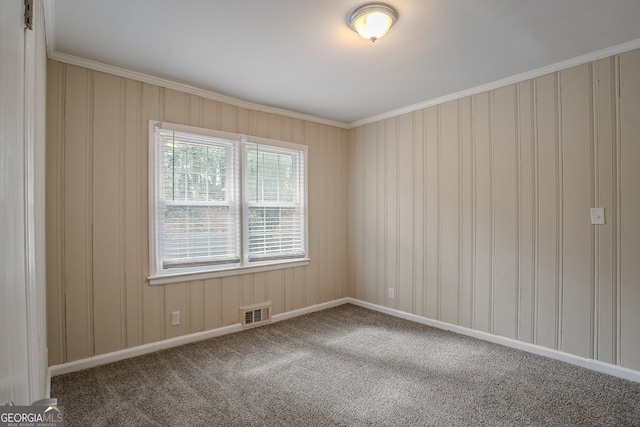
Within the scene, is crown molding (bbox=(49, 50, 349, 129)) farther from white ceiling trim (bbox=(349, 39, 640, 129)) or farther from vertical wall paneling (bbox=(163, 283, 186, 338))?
vertical wall paneling (bbox=(163, 283, 186, 338))

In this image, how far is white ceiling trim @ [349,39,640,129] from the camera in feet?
8.16

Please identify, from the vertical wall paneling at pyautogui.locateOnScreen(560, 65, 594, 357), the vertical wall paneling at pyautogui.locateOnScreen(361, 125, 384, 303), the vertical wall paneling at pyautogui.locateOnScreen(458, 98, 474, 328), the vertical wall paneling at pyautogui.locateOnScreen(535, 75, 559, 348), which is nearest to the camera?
the vertical wall paneling at pyautogui.locateOnScreen(560, 65, 594, 357)

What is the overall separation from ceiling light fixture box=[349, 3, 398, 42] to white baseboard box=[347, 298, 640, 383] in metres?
2.93

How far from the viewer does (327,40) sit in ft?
7.89

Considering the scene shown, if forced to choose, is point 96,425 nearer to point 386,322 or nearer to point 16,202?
point 16,202

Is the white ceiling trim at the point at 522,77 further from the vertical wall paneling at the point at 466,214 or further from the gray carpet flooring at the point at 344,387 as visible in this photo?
the gray carpet flooring at the point at 344,387

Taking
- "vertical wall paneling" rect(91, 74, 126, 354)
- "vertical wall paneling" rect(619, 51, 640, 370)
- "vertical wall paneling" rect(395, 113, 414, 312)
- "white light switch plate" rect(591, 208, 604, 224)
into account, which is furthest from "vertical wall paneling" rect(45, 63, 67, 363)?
"vertical wall paneling" rect(619, 51, 640, 370)

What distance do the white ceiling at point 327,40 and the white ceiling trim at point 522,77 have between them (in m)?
0.06

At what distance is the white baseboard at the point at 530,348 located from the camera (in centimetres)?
250

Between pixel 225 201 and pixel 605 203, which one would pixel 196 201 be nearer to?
pixel 225 201

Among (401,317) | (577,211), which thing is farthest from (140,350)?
(577,211)

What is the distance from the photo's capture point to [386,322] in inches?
Result: 151

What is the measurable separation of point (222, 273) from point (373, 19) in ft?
8.78

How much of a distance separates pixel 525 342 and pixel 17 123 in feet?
12.2
